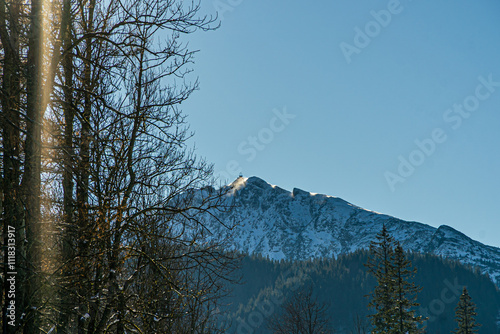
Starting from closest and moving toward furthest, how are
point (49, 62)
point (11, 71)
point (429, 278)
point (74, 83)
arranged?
Answer: point (11, 71) < point (49, 62) < point (74, 83) < point (429, 278)

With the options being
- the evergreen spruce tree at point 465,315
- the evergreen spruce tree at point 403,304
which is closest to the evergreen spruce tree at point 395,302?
the evergreen spruce tree at point 403,304

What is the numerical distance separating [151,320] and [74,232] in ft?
8.35

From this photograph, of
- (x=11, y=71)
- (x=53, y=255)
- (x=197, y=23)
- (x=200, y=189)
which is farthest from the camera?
(x=200, y=189)

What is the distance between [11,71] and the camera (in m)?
6.25

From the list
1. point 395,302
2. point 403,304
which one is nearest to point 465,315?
point 403,304

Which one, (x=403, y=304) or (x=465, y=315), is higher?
(x=403, y=304)

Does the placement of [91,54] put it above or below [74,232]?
above

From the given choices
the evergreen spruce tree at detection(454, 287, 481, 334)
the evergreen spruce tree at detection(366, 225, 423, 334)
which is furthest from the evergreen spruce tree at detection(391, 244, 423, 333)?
the evergreen spruce tree at detection(454, 287, 481, 334)

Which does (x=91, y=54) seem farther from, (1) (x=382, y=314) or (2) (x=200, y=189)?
(1) (x=382, y=314)

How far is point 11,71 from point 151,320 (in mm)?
4939

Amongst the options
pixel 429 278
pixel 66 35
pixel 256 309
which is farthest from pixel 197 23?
pixel 429 278

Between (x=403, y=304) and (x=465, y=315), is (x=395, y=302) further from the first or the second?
(x=465, y=315)

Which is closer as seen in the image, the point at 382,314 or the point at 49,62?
the point at 49,62

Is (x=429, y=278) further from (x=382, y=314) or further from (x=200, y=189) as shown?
(x=200, y=189)
